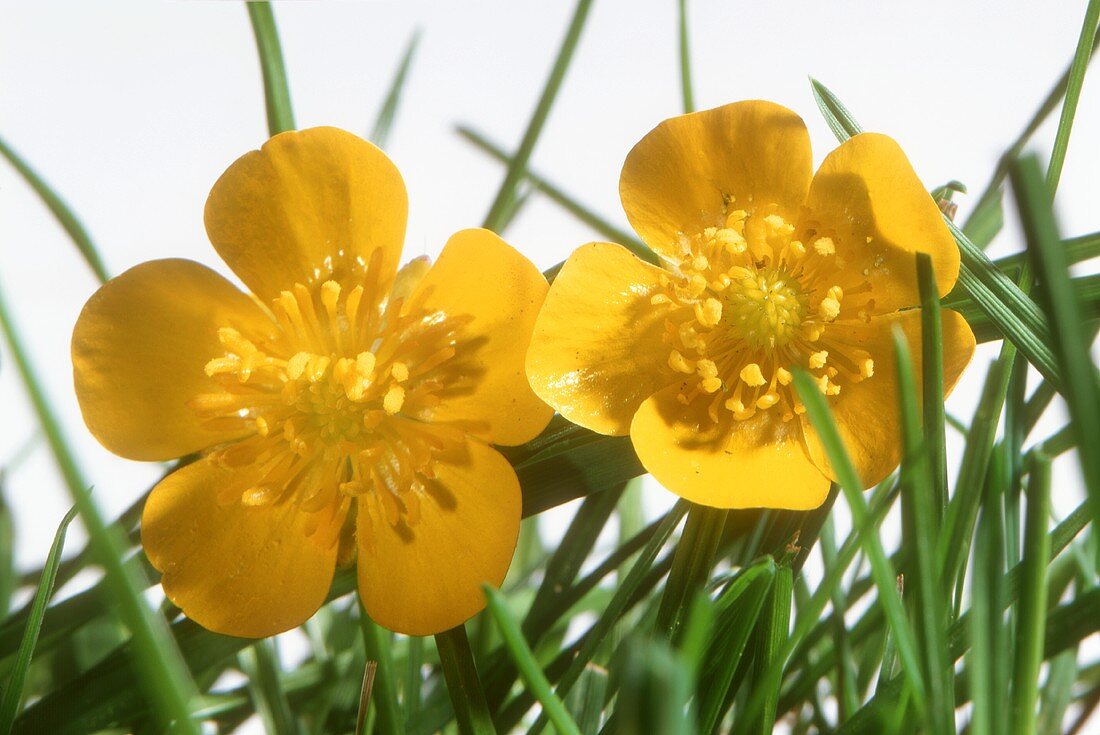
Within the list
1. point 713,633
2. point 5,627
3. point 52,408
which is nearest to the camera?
point 52,408

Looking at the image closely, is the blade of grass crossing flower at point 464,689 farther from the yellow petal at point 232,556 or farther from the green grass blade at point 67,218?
the green grass blade at point 67,218

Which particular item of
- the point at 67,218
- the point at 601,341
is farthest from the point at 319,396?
the point at 67,218

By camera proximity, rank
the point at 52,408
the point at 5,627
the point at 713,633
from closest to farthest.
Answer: the point at 52,408, the point at 713,633, the point at 5,627

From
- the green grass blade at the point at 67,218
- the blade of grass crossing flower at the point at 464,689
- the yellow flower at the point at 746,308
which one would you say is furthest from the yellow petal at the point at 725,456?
the green grass blade at the point at 67,218

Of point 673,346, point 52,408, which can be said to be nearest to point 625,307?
point 673,346

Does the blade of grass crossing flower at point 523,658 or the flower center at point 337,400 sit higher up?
the flower center at point 337,400

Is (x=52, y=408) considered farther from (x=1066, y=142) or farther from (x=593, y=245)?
(x=1066, y=142)

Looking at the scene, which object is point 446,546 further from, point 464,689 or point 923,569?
point 923,569
